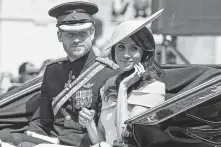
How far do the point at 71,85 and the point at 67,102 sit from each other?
0.36 ft

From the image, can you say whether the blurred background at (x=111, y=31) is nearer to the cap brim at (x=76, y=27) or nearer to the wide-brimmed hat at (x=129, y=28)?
the cap brim at (x=76, y=27)

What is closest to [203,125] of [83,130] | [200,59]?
[83,130]

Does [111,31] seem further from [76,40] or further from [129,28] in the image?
[129,28]

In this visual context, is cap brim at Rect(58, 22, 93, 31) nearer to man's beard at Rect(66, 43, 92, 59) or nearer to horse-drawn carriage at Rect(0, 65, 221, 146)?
man's beard at Rect(66, 43, 92, 59)

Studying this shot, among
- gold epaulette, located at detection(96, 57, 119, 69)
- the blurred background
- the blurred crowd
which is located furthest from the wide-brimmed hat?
the blurred crowd

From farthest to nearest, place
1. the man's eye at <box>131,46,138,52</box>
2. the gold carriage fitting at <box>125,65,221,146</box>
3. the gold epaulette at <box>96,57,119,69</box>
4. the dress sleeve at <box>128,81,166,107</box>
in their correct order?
the gold epaulette at <box>96,57,119,69</box> → the man's eye at <box>131,46,138,52</box> → the dress sleeve at <box>128,81,166,107</box> → the gold carriage fitting at <box>125,65,221,146</box>

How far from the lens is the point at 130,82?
3.69 metres

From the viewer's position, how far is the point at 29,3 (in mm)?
15227

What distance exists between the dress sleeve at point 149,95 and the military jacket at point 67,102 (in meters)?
0.50

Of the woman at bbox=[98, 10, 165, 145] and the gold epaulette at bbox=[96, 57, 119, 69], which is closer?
the woman at bbox=[98, 10, 165, 145]

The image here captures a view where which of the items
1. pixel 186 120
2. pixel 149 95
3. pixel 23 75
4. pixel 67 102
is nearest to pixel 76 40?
pixel 67 102

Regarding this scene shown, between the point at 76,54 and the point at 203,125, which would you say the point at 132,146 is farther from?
the point at 76,54

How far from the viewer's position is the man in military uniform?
420 centimetres

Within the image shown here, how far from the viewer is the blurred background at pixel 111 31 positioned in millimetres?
5879
